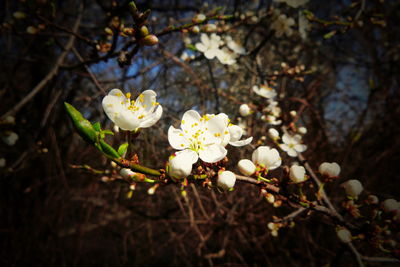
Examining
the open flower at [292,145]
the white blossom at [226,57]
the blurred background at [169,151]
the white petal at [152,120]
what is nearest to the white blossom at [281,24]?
the blurred background at [169,151]

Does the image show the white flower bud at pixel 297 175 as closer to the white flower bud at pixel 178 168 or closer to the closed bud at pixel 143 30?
the white flower bud at pixel 178 168

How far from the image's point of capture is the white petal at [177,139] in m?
0.85

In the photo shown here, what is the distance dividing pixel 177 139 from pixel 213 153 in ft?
0.59

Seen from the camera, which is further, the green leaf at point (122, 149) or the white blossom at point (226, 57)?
the white blossom at point (226, 57)

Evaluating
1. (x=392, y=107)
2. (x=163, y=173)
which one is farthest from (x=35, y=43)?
(x=392, y=107)

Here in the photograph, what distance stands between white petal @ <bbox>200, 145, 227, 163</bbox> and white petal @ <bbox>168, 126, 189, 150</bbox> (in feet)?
0.31

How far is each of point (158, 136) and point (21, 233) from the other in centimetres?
243

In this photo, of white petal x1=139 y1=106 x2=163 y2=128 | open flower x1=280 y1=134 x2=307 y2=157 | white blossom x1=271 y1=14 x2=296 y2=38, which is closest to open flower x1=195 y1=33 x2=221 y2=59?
white blossom x1=271 y1=14 x2=296 y2=38

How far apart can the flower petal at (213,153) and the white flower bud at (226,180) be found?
0.05 m

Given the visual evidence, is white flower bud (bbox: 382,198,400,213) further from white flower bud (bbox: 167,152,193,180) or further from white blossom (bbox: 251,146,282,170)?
white flower bud (bbox: 167,152,193,180)

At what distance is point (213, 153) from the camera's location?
2.53 ft

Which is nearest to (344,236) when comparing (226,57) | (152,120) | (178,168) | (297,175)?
(297,175)

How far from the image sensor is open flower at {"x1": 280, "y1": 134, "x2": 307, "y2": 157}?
1.54 m

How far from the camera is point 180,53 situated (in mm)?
3293
